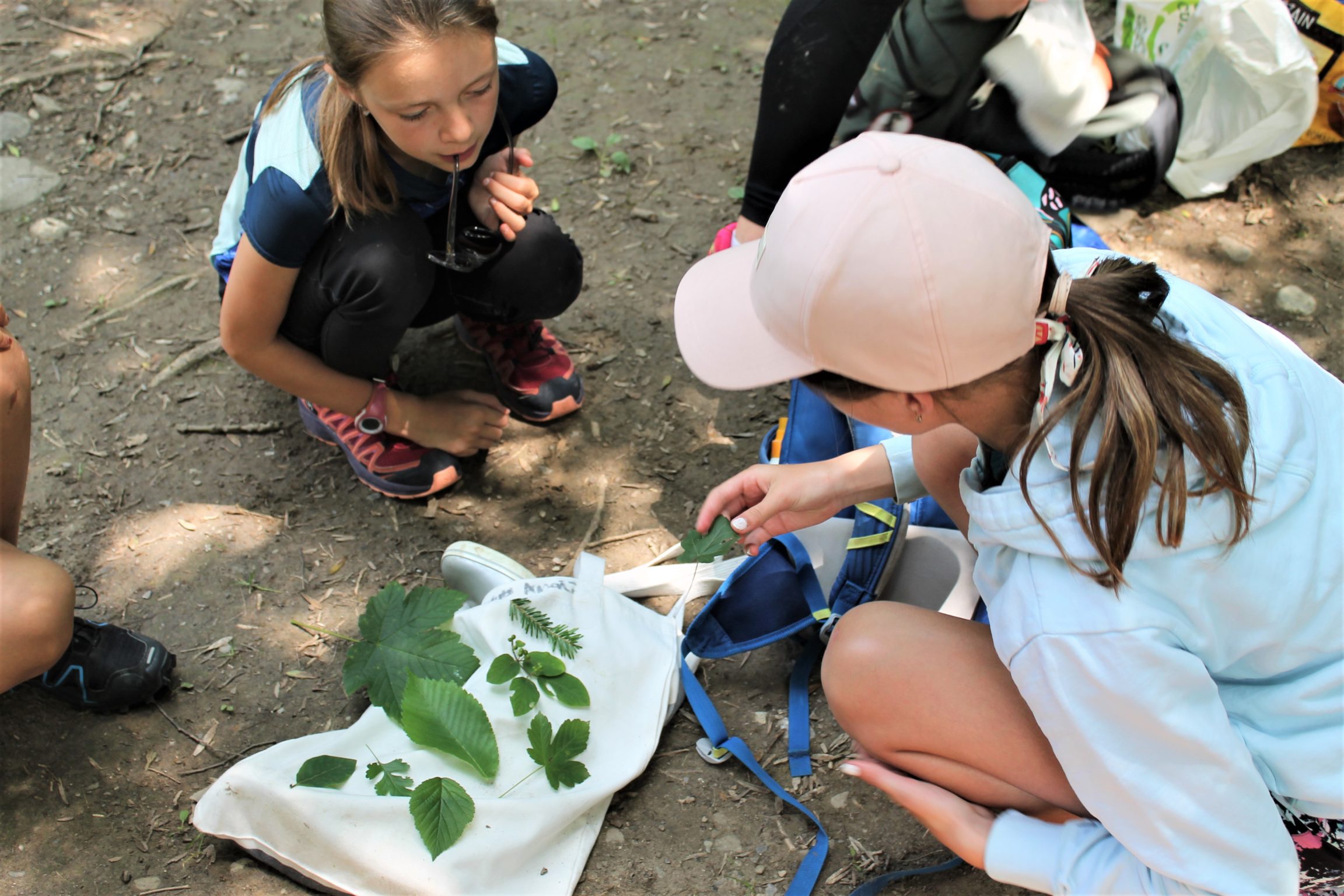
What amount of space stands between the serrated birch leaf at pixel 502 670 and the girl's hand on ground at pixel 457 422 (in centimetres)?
67

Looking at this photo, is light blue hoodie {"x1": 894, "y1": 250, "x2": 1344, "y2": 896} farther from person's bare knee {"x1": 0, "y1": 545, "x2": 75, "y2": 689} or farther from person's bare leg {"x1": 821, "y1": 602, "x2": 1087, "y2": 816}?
person's bare knee {"x1": 0, "y1": 545, "x2": 75, "y2": 689}

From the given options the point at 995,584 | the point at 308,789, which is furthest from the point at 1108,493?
the point at 308,789

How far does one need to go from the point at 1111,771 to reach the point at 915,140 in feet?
2.60

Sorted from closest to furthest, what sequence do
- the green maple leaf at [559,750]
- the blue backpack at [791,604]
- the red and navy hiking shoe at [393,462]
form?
the green maple leaf at [559,750], the blue backpack at [791,604], the red and navy hiking shoe at [393,462]

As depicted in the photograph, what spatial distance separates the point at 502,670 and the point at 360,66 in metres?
1.07

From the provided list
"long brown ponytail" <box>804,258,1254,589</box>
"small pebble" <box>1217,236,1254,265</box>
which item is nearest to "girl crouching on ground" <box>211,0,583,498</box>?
"long brown ponytail" <box>804,258,1254,589</box>

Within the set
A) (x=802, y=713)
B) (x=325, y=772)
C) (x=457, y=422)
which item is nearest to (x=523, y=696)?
(x=325, y=772)

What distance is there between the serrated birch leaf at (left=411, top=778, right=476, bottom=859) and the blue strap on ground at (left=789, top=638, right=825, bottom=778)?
58cm

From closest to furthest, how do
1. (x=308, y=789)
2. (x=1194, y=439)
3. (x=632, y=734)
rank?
(x=1194, y=439), (x=308, y=789), (x=632, y=734)

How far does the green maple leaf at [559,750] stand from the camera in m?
1.68

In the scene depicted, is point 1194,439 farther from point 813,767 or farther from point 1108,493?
point 813,767

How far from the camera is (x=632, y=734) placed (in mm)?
1799

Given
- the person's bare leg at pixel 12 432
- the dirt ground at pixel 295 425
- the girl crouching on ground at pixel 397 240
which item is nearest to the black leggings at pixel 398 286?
the girl crouching on ground at pixel 397 240

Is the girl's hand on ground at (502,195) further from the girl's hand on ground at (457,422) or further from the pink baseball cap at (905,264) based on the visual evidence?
the pink baseball cap at (905,264)
